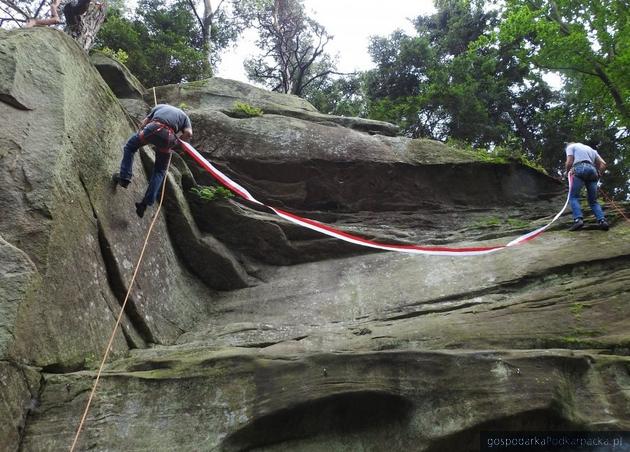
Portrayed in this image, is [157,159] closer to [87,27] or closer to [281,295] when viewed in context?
[281,295]

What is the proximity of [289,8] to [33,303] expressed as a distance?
72.4ft

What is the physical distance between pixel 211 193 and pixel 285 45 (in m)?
15.8

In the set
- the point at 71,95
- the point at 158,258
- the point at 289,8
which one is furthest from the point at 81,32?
the point at 289,8

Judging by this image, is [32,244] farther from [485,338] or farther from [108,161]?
[485,338]

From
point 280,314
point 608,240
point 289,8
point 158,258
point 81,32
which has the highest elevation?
point 289,8

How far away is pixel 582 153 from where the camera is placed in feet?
29.5

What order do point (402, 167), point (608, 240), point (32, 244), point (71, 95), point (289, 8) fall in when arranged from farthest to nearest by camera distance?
point (289, 8)
point (402, 167)
point (608, 240)
point (71, 95)
point (32, 244)

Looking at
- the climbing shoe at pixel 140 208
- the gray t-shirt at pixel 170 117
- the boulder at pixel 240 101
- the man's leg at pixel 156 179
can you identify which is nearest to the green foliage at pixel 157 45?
the boulder at pixel 240 101

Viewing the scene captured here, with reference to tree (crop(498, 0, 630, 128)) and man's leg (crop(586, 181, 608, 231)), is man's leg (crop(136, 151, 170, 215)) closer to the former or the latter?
man's leg (crop(586, 181, 608, 231))

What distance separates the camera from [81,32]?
11227 mm

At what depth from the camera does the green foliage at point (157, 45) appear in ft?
54.4

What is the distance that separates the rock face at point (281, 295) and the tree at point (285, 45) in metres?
12.4

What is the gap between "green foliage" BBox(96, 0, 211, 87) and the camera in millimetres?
16594

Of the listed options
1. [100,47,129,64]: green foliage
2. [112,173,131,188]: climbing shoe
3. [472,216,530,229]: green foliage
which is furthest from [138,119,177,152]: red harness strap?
[472,216,530,229]: green foliage
